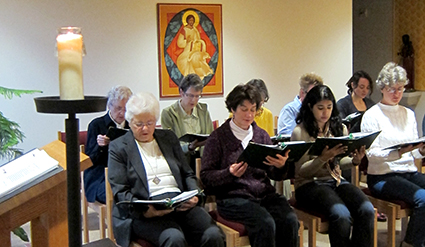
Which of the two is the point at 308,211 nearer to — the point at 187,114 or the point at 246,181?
the point at 246,181

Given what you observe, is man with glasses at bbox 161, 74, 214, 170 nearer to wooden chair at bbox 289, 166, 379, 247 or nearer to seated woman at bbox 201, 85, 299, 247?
seated woman at bbox 201, 85, 299, 247

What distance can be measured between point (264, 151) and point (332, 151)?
49 cm

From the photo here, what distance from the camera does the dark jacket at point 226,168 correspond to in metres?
2.73

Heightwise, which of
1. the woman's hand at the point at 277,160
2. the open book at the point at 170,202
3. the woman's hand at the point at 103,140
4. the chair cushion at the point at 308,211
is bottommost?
the chair cushion at the point at 308,211

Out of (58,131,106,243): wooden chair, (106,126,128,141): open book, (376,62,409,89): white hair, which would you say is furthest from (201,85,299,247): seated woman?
(376,62,409,89): white hair

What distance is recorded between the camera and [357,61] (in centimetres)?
841

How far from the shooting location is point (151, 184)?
2570 mm

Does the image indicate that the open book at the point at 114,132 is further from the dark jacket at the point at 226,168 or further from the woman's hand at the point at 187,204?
the woman's hand at the point at 187,204

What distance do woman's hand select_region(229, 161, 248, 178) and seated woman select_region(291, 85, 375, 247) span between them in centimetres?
48

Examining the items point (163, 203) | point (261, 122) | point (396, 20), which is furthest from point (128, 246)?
point (396, 20)

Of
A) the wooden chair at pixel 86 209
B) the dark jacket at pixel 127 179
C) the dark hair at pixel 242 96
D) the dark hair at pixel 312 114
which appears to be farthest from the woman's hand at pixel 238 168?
the wooden chair at pixel 86 209

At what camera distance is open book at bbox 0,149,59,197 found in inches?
49.4

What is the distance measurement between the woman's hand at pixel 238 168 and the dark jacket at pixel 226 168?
0.33 feet

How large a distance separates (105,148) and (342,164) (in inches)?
64.4
